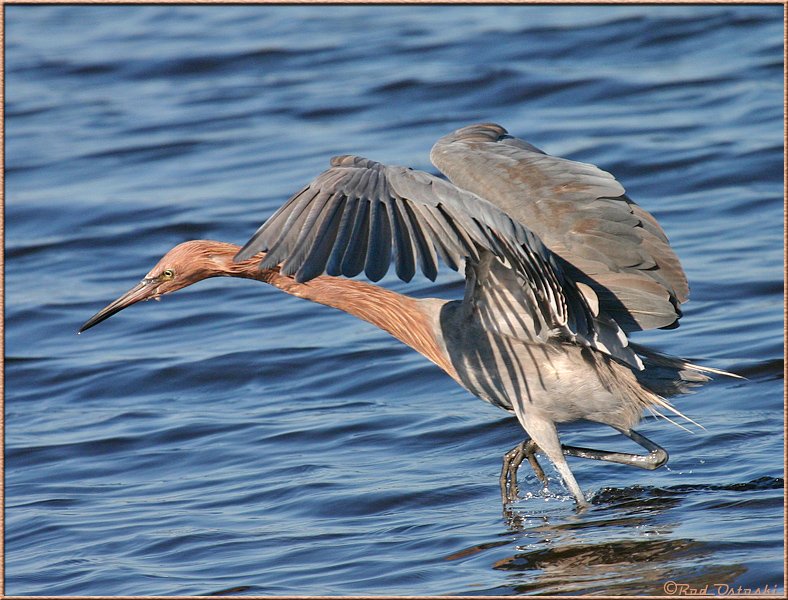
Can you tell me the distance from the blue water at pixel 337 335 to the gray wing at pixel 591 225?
1.07m

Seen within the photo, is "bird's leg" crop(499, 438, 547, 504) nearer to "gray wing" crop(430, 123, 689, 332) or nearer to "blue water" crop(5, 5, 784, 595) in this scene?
"blue water" crop(5, 5, 784, 595)

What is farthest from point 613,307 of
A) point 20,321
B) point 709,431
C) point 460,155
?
point 20,321

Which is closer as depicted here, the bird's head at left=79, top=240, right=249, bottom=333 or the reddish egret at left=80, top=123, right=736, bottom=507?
the reddish egret at left=80, top=123, right=736, bottom=507

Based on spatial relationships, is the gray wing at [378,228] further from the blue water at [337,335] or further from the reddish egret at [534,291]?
the blue water at [337,335]

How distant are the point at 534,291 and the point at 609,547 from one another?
4.02 ft

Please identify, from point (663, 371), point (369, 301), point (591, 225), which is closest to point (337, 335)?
point (369, 301)

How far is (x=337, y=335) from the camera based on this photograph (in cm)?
836

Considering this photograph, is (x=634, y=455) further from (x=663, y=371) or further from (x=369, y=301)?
(x=369, y=301)

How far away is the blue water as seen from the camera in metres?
4.98

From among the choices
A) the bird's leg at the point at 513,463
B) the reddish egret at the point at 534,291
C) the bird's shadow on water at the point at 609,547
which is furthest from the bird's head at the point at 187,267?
the bird's shadow on water at the point at 609,547

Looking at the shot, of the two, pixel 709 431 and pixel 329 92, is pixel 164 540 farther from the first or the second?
pixel 329 92

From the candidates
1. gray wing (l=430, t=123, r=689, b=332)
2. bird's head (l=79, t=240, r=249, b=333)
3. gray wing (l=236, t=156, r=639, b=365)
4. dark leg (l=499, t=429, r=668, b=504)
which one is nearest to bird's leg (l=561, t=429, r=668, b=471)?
dark leg (l=499, t=429, r=668, b=504)

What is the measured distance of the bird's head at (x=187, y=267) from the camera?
5.27 metres

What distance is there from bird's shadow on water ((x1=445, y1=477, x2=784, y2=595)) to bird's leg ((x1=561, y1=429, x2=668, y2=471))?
5.6 inches
